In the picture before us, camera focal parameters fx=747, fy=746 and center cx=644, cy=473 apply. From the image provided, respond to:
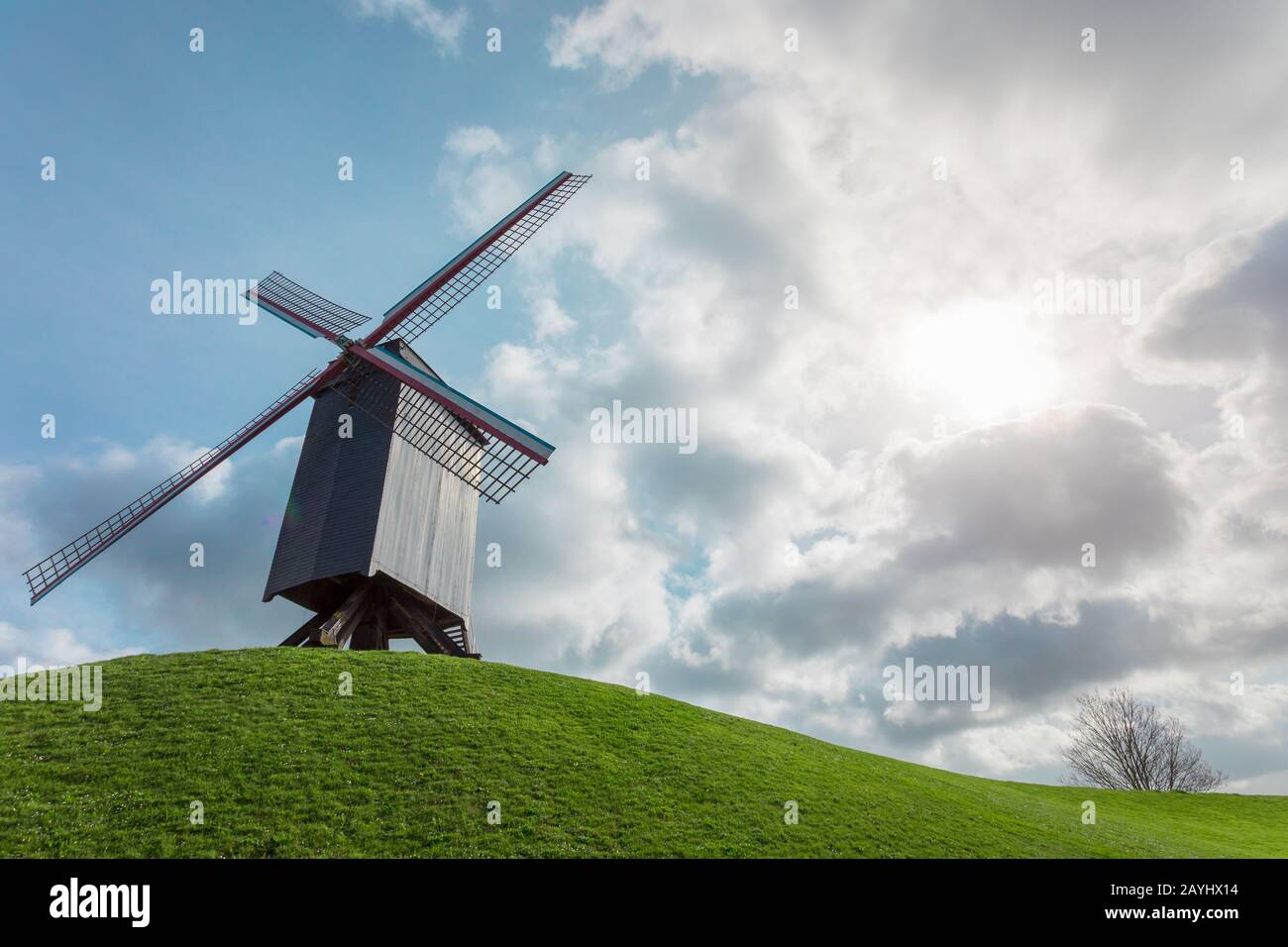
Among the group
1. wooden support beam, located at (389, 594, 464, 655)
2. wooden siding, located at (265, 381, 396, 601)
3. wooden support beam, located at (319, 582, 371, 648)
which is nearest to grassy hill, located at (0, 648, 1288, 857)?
wooden support beam, located at (319, 582, 371, 648)

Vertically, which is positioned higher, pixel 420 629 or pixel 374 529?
pixel 374 529

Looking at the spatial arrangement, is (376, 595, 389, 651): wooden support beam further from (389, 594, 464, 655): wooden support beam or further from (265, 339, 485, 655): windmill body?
(389, 594, 464, 655): wooden support beam

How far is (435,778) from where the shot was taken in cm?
1659

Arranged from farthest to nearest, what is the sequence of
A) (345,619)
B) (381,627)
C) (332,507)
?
1. (381,627)
2. (332,507)
3. (345,619)

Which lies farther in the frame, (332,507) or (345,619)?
(332,507)

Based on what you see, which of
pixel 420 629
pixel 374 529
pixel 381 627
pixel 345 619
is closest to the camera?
pixel 374 529

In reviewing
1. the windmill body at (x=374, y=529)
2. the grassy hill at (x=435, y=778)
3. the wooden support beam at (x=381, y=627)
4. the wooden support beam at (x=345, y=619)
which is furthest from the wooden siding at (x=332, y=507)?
the grassy hill at (x=435, y=778)

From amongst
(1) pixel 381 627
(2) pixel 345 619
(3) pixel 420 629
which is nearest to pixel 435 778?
(2) pixel 345 619

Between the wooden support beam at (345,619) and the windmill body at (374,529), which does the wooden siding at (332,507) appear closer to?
the windmill body at (374,529)

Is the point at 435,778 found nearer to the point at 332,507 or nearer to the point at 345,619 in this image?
the point at 345,619

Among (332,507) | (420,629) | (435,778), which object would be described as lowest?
(435,778)

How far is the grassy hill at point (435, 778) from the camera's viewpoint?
46.1 feet

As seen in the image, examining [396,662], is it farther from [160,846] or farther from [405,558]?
[160,846]
